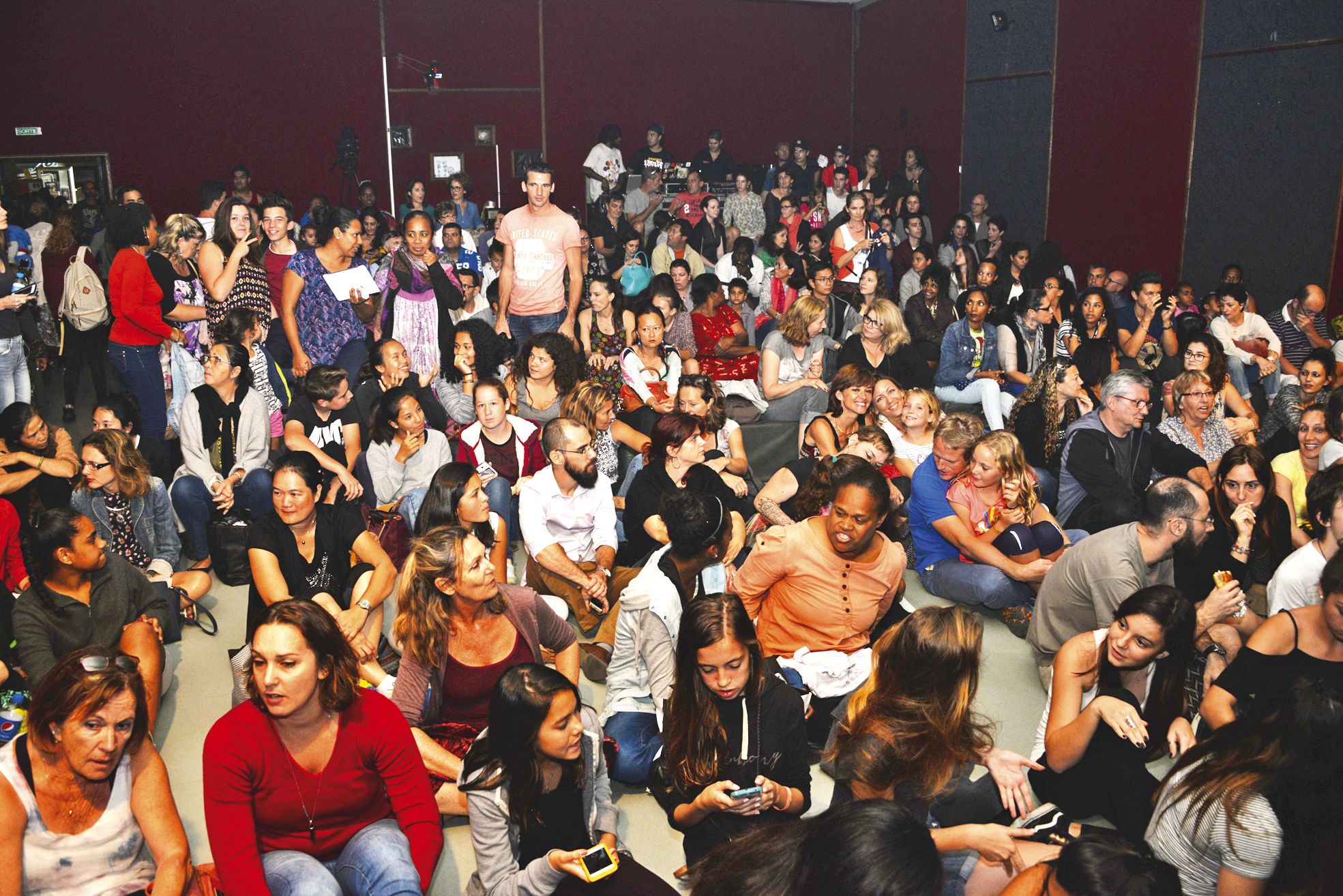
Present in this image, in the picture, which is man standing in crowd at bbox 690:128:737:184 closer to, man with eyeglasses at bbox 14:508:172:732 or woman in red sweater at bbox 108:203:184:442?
woman in red sweater at bbox 108:203:184:442

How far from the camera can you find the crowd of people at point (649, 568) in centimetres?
234

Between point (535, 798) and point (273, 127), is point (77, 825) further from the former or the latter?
point (273, 127)

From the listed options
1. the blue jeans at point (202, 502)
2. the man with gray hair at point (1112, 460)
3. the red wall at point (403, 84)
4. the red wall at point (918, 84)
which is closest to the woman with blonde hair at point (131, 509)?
the blue jeans at point (202, 502)

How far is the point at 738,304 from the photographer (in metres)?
7.74

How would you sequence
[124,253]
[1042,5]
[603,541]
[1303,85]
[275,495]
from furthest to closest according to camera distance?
[1042,5]
[1303,85]
[124,253]
[603,541]
[275,495]

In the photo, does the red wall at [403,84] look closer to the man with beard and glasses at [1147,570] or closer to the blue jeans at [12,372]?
the blue jeans at [12,372]

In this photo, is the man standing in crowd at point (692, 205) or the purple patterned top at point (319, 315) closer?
the purple patterned top at point (319, 315)

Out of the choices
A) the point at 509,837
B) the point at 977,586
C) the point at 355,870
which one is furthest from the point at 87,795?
the point at 977,586

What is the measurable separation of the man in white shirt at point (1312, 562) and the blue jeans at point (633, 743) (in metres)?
2.04

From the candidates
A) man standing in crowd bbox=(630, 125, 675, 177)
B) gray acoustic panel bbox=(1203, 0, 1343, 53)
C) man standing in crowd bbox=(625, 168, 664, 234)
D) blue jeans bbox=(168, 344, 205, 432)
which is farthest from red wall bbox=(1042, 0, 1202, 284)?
blue jeans bbox=(168, 344, 205, 432)

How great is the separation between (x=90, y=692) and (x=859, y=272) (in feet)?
23.2

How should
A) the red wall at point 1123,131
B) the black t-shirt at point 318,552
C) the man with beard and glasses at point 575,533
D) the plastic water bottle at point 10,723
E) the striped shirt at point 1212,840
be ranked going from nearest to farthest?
the striped shirt at point 1212,840 < the plastic water bottle at point 10,723 < the black t-shirt at point 318,552 < the man with beard and glasses at point 575,533 < the red wall at point 1123,131

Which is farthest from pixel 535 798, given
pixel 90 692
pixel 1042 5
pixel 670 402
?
pixel 1042 5

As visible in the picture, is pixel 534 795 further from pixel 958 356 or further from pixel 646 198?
pixel 646 198
